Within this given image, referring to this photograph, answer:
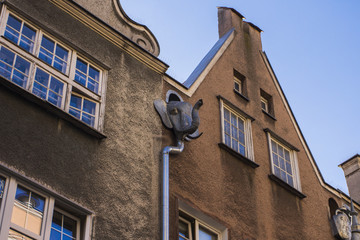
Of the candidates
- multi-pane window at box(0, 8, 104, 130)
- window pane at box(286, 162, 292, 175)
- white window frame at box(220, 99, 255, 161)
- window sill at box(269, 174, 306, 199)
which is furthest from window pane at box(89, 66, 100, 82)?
window pane at box(286, 162, 292, 175)

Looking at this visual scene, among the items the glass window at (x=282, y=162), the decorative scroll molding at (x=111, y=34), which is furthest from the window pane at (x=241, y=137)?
the decorative scroll molding at (x=111, y=34)

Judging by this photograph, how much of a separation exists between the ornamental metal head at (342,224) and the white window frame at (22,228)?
313 inches

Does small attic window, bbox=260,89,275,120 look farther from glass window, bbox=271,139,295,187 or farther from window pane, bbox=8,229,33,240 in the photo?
window pane, bbox=8,229,33,240

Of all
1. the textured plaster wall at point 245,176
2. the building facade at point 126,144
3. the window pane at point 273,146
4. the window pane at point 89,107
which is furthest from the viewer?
the window pane at point 273,146

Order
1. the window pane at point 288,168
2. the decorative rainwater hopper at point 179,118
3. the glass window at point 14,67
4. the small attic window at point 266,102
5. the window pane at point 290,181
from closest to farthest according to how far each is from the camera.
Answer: the glass window at point 14,67 → the decorative rainwater hopper at point 179,118 → the window pane at point 290,181 → the window pane at point 288,168 → the small attic window at point 266,102

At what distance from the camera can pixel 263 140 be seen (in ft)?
55.6

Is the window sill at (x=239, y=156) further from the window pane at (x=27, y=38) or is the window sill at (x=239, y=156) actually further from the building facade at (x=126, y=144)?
the window pane at (x=27, y=38)

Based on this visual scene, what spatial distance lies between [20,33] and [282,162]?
7764mm

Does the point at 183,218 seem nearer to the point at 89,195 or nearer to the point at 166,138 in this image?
the point at 166,138

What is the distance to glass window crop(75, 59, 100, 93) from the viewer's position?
1305 centimetres

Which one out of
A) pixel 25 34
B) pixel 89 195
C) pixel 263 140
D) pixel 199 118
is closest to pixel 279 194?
pixel 263 140

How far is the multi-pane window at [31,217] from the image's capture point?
995cm

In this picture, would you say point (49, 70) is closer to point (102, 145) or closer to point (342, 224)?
point (102, 145)

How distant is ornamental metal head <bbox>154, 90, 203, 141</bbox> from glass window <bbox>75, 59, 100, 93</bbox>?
147cm
